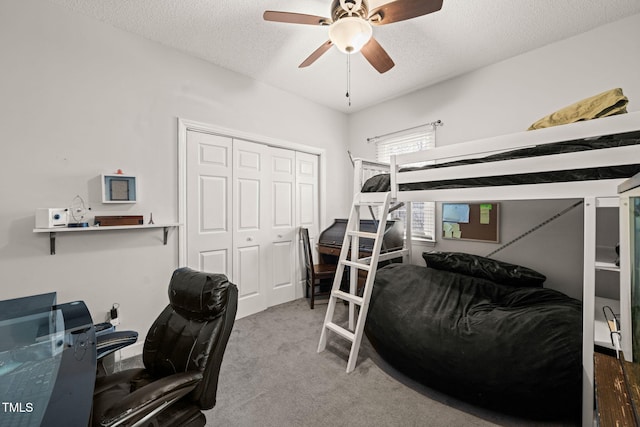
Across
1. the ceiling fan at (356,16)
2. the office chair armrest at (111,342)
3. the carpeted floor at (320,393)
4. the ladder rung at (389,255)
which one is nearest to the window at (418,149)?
the ladder rung at (389,255)

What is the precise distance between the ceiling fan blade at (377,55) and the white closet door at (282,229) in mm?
1690

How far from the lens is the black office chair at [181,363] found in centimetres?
101

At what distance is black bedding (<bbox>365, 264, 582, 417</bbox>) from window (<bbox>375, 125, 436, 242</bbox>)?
117 cm

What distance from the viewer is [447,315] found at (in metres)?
1.95

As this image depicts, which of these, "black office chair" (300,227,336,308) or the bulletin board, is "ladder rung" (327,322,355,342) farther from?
the bulletin board

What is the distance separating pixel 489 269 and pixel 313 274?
1.89 m

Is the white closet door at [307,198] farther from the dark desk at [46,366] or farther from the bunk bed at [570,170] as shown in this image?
the dark desk at [46,366]

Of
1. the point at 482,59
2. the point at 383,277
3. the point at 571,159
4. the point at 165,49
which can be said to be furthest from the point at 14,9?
the point at 482,59

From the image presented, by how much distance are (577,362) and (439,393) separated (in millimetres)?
819

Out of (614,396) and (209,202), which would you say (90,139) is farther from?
(614,396)

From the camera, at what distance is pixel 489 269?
249 centimetres

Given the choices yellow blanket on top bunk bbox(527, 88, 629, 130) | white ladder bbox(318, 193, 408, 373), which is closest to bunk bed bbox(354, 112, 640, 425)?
yellow blanket on top bunk bbox(527, 88, 629, 130)

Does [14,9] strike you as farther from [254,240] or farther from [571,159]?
[571,159]

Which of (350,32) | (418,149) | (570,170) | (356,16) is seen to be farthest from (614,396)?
(418,149)
